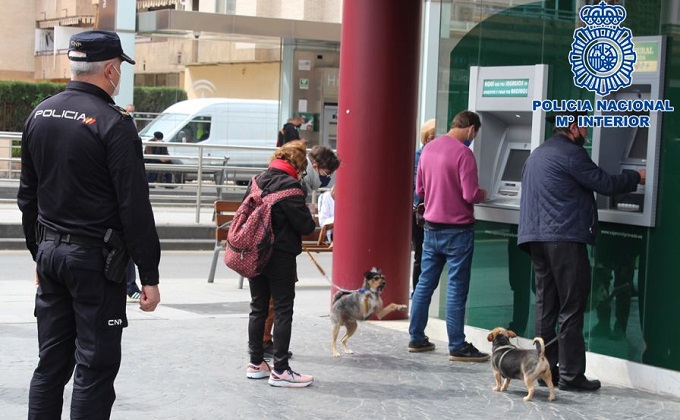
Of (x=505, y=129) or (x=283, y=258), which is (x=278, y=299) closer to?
(x=283, y=258)

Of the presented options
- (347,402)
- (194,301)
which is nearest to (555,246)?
(347,402)

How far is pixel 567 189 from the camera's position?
7.14m

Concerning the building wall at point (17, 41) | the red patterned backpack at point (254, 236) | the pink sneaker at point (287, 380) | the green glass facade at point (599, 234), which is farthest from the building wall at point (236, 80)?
the pink sneaker at point (287, 380)

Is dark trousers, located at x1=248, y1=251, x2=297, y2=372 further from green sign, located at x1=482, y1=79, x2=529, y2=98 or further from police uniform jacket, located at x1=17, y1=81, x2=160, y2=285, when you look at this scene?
police uniform jacket, located at x1=17, y1=81, x2=160, y2=285

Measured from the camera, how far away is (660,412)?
6.82m

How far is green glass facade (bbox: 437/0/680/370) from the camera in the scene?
23.5 feet

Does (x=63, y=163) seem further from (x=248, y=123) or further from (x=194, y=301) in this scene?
(x=248, y=123)

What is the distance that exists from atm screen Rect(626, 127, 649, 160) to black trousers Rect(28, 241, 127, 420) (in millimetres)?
3768

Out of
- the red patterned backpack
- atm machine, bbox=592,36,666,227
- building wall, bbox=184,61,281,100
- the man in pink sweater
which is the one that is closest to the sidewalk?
the man in pink sweater

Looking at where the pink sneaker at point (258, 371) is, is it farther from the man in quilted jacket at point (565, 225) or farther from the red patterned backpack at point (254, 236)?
the man in quilted jacket at point (565, 225)

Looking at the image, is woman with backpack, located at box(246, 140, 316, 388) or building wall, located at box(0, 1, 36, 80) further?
building wall, located at box(0, 1, 36, 80)

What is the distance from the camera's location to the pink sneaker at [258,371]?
740 cm

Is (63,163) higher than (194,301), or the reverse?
(63,163)

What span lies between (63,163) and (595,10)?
4215mm
